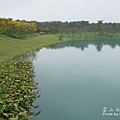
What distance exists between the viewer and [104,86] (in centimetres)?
987

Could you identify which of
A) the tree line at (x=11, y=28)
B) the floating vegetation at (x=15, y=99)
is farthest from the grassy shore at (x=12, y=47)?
the floating vegetation at (x=15, y=99)

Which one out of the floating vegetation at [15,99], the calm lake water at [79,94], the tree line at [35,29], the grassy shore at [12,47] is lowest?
the calm lake water at [79,94]

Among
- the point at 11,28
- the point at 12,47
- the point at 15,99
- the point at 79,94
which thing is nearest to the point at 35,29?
the point at 11,28

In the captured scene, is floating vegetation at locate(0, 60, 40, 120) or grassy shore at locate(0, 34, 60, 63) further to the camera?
grassy shore at locate(0, 34, 60, 63)

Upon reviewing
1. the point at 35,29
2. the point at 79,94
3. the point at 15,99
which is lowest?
the point at 79,94

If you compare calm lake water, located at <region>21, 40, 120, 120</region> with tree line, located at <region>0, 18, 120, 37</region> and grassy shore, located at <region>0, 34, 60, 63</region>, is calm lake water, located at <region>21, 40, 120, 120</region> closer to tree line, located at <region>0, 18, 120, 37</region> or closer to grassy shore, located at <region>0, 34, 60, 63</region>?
grassy shore, located at <region>0, 34, 60, 63</region>

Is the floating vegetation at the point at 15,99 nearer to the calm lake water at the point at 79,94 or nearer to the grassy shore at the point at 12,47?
the calm lake water at the point at 79,94

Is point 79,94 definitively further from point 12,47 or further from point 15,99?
point 12,47

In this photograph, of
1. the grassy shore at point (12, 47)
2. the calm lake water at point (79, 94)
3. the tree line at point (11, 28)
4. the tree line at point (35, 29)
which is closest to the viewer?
the calm lake water at point (79, 94)

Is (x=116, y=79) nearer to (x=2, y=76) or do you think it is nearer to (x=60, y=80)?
(x=60, y=80)

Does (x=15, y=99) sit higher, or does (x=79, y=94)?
(x=15, y=99)

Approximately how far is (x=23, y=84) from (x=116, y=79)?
17.8 ft

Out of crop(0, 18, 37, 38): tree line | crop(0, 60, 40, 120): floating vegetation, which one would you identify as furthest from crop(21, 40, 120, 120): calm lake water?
crop(0, 18, 37, 38): tree line

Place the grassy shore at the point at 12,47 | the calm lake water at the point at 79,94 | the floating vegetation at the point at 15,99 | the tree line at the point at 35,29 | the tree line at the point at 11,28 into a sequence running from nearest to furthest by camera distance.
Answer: the floating vegetation at the point at 15,99
the calm lake water at the point at 79,94
the grassy shore at the point at 12,47
the tree line at the point at 11,28
the tree line at the point at 35,29
